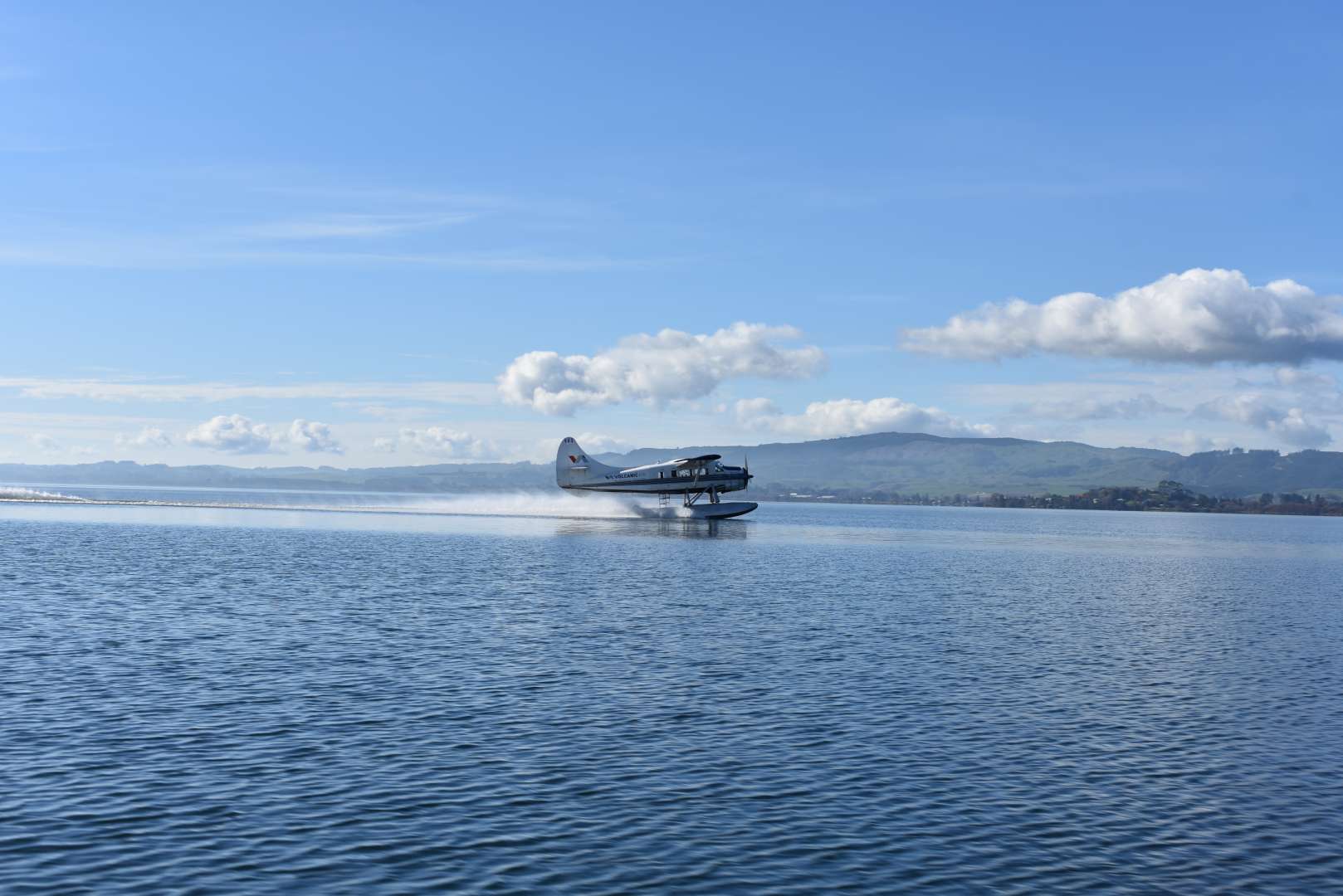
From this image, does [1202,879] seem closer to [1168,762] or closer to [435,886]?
[1168,762]

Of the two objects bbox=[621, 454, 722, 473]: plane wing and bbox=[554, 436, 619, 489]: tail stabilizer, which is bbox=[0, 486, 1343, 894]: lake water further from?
bbox=[554, 436, 619, 489]: tail stabilizer

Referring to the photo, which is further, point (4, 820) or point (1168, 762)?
point (1168, 762)

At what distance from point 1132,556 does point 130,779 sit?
10492 cm

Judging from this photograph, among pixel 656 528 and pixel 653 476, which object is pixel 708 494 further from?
pixel 656 528

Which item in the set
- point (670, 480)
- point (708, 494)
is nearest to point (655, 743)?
point (670, 480)

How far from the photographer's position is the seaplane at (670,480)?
127 meters

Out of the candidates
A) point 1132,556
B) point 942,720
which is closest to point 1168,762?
point 942,720

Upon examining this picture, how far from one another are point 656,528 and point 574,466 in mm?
17352

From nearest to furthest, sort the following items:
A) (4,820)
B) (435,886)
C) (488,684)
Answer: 1. (435,886)
2. (4,820)
3. (488,684)

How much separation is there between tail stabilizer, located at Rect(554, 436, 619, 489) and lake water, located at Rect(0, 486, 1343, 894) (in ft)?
269

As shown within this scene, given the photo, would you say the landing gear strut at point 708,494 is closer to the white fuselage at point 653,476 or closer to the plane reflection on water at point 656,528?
the white fuselage at point 653,476

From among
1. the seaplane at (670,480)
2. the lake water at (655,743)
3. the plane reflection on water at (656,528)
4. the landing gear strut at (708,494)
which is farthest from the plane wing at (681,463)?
the lake water at (655,743)

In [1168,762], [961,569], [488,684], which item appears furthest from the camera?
[961,569]

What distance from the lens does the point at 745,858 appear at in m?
16.9
